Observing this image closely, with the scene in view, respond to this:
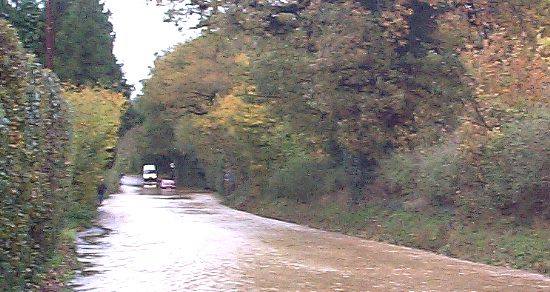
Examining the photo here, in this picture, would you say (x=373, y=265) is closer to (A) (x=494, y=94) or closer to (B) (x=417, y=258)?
(B) (x=417, y=258)

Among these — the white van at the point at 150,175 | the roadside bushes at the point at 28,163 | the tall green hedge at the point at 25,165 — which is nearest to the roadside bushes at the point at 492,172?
the roadside bushes at the point at 28,163

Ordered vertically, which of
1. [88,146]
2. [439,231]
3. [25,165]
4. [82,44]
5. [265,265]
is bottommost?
[265,265]

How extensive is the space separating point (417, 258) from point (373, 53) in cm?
789

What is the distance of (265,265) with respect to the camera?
674 inches

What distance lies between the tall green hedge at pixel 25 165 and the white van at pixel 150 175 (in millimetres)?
71648

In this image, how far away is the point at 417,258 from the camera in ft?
63.8

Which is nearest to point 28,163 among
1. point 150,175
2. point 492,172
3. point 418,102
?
point 492,172

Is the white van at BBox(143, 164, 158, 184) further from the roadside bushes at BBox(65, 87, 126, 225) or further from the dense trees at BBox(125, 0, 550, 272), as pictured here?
the roadside bushes at BBox(65, 87, 126, 225)

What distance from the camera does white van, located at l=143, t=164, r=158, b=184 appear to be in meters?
83.3

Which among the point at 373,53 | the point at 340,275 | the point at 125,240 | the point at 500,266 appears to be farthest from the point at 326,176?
the point at 340,275

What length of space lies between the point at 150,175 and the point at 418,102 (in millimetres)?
61012

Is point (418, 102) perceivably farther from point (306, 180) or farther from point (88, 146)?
point (88, 146)

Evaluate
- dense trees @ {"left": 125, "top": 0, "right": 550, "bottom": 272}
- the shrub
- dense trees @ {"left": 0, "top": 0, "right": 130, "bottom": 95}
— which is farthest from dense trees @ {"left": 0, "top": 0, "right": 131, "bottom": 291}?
dense trees @ {"left": 0, "top": 0, "right": 130, "bottom": 95}

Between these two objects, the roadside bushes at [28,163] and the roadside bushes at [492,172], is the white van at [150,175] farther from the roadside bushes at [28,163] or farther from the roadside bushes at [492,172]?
the roadside bushes at [28,163]
